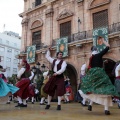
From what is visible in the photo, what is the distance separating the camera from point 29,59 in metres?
18.6

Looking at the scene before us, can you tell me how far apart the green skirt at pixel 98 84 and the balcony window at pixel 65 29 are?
11.9 meters

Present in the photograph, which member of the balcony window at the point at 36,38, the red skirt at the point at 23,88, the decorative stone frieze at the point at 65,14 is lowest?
the red skirt at the point at 23,88

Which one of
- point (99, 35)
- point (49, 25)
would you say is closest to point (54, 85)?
point (99, 35)

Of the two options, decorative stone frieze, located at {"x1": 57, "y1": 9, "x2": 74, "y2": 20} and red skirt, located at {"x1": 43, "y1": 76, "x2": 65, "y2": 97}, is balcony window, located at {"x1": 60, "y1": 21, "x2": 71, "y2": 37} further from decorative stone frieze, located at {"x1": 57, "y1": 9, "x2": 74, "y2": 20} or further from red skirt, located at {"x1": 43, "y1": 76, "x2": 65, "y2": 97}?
red skirt, located at {"x1": 43, "y1": 76, "x2": 65, "y2": 97}

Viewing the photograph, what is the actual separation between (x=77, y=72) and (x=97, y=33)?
3274 mm

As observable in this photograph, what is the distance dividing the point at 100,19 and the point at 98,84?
36.1 feet

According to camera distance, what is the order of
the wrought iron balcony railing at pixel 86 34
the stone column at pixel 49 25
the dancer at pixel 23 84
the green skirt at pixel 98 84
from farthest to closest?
the stone column at pixel 49 25 → the wrought iron balcony railing at pixel 86 34 → the dancer at pixel 23 84 → the green skirt at pixel 98 84

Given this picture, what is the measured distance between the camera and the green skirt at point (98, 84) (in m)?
4.83

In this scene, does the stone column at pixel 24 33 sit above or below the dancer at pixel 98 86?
above

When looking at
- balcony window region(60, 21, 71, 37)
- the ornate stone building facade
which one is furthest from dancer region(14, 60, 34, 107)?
balcony window region(60, 21, 71, 37)

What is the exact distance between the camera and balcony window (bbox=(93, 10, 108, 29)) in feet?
48.4

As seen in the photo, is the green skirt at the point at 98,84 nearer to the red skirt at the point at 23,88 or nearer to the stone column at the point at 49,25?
the red skirt at the point at 23,88

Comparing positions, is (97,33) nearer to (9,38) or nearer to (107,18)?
(107,18)

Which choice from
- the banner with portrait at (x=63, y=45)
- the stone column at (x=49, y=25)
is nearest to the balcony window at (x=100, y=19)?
the banner with portrait at (x=63, y=45)
